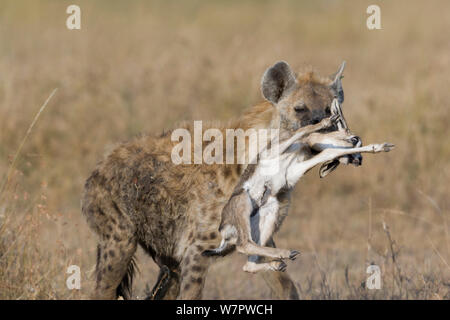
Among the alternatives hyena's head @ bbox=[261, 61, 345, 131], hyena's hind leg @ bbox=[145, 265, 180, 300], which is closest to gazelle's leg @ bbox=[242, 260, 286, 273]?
hyena's head @ bbox=[261, 61, 345, 131]

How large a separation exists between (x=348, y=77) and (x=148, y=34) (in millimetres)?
2773

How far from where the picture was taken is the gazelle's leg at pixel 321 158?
2.85 metres

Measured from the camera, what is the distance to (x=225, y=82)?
844 cm

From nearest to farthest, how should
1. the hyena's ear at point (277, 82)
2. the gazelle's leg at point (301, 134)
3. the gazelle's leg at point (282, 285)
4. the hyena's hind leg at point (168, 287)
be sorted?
1. the gazelle's leg at point (301, 134)
2. the hyena's ear at point (277, 82)
3. the gazelle's leg at point (282, 285)
4. the hyena's hind leg at point (168, 287)

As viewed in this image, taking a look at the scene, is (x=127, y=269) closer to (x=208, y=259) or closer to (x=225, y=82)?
(x=208, y=259)

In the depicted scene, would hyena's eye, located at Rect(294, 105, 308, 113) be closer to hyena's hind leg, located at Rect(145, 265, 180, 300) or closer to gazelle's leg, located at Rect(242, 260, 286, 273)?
gazelle's leg, located at Rect(242, 260, 286, 273)

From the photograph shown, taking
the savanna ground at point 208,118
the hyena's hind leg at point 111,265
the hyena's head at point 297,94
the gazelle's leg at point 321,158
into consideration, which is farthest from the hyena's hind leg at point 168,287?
the gazelle's leg at point 321,158

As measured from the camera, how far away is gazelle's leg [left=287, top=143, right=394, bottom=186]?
2.85 meters

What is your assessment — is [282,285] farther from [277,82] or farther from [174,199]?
[277,82]

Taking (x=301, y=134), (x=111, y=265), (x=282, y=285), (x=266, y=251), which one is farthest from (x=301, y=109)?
(x=111, y=265)

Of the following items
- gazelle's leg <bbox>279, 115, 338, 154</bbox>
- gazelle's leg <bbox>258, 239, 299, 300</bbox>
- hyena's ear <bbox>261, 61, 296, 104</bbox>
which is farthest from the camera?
gazelle's leg <bbox>258, 239, 299, 300</bbox>

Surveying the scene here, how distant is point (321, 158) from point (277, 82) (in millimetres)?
897

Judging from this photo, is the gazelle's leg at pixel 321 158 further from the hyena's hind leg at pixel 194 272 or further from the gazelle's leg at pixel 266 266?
the hyena's hind leg at pixel 194 272

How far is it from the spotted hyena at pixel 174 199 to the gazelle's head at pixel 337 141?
16.8 inches
